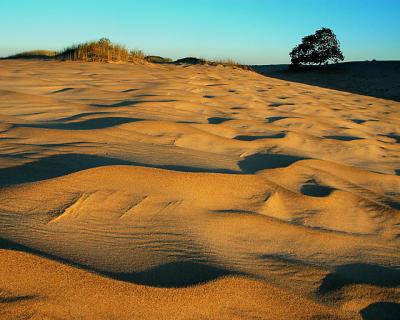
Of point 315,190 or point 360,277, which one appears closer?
point 360,277

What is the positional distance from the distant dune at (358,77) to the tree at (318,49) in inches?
21.6

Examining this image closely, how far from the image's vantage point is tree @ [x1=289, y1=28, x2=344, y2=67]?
62.2ft

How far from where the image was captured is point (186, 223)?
1.37 m

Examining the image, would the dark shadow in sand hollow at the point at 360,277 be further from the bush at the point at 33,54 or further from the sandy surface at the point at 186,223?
the bush at the point at 33,54

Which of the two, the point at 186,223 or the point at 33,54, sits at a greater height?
the point at 33,54

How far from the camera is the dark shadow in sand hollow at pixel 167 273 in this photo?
39.5 inches

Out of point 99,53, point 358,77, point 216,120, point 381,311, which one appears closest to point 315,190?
point 381,311

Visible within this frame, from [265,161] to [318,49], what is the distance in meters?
18.3

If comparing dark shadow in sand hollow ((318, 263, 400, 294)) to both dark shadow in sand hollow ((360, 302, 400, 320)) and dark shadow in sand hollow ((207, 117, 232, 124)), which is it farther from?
dark shadow in sand hollow ((207, 117, 232, 124))

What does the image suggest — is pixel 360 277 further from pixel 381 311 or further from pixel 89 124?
pixel 89 124

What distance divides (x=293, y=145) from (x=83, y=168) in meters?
1.47

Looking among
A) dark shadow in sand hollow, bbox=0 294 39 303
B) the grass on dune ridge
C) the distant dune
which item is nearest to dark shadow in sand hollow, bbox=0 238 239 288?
dark shadow in sand hollow, bbox=0 294 39 303

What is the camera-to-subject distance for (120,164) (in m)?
1.74

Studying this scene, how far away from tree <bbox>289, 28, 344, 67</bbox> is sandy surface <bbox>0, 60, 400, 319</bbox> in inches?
685
